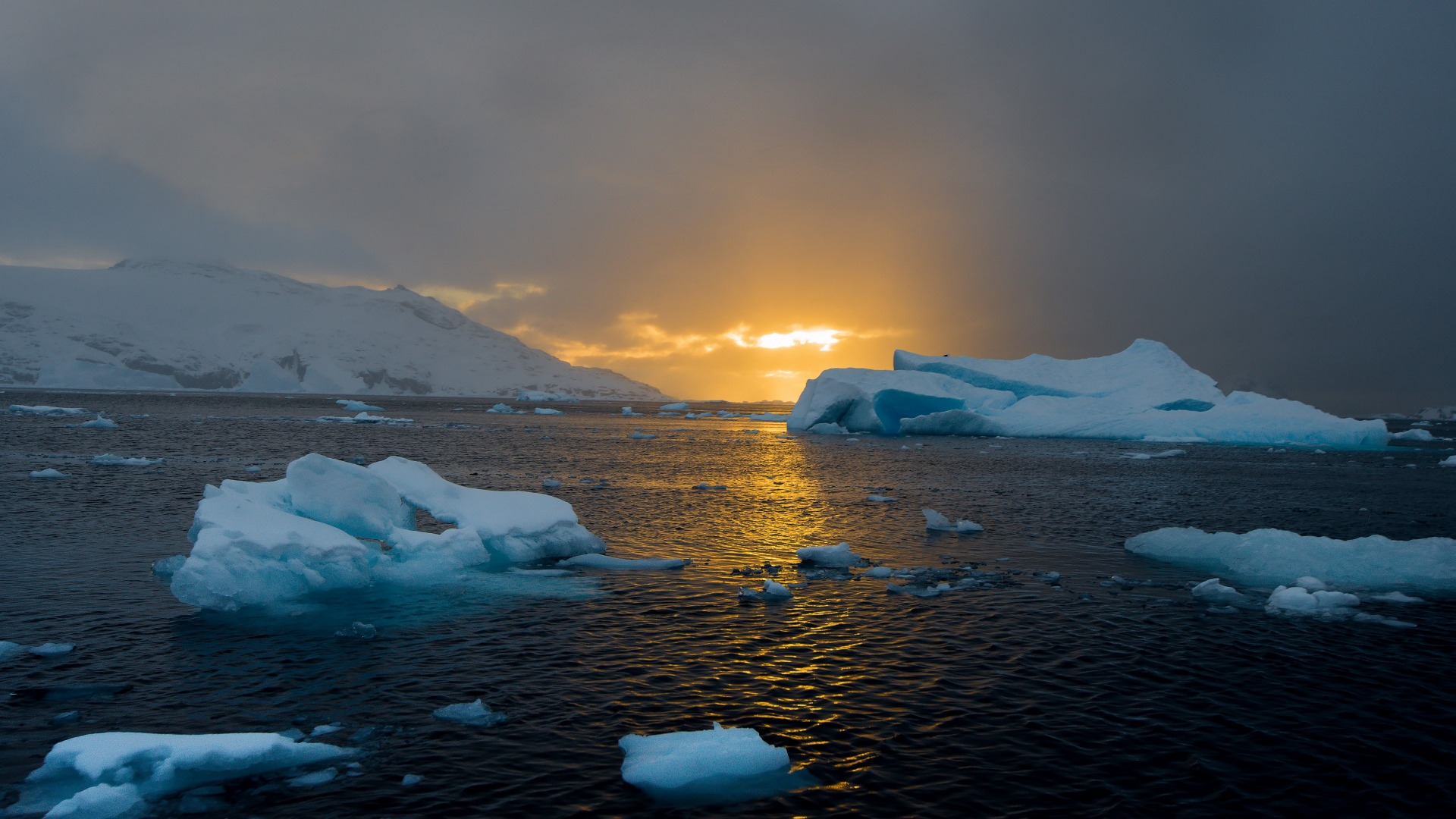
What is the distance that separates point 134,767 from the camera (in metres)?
6.66

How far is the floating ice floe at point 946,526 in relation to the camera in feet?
67.7

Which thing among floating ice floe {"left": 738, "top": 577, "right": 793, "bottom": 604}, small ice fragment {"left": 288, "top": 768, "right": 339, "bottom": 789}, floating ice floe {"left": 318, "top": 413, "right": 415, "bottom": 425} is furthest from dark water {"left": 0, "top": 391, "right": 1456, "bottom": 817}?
floating ice floe {"left": 318, "top": 413, "right": 415, "bottom": 425}

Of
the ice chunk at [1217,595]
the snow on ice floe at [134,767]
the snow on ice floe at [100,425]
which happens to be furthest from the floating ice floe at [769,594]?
the snow on ice floe at [100,425]

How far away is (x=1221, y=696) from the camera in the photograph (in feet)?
30.2

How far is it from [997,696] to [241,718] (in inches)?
316

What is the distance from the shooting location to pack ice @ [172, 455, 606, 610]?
12273mm

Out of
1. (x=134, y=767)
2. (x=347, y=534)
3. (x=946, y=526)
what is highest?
(x=347, y=534)

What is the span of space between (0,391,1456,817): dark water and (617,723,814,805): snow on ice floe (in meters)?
0.20

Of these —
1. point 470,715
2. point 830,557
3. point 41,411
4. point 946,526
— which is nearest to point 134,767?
point 470,715

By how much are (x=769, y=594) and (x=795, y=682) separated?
4166mm

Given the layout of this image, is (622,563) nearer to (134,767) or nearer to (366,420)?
(134,767)

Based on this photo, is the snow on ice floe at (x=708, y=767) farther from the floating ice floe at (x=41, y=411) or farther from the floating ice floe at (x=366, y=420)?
the floating ice floe at (x=41, y=411)

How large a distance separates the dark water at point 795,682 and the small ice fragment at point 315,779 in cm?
12

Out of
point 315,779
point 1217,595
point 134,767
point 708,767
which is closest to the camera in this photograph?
point 134,767
